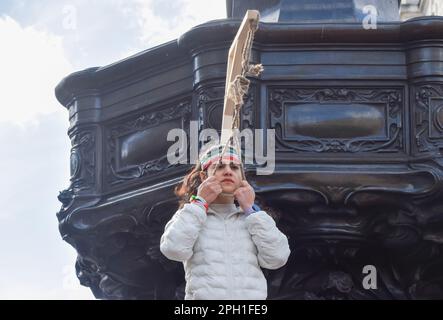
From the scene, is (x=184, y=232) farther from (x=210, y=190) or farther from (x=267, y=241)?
(x=267, y=241)

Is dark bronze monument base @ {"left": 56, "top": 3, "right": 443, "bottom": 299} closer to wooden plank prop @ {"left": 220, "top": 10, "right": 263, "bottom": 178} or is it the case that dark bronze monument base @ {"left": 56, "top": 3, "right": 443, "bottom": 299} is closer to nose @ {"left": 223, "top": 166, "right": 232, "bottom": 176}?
wooden plank prop @ {"left": 220, "top": 10, "right": 263, "bottom": 178}

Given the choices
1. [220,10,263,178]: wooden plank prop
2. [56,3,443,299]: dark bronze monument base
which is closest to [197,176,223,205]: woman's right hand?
[220,10,263,178]: wooden plank prop

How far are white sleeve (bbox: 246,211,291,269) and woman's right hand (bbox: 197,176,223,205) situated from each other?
256 millimetres

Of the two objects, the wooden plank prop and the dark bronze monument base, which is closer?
the wooden plank prop

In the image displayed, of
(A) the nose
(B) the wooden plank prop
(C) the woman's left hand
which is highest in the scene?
(B) the wooden plank prop

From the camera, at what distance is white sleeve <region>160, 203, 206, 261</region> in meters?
10.9

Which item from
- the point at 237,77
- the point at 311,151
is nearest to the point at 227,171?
the point at 237,77

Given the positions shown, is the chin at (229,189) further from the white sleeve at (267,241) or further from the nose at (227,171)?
the white sleeve at (267,241)

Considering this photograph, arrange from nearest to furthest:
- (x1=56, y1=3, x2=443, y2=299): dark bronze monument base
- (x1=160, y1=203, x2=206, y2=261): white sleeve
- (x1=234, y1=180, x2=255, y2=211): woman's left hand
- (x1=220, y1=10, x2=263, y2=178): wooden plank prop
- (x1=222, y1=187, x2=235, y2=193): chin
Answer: (x1=160, y1=203, x2=206, y2=261): white sleeve
(x1=234, y1=180, x2=255, y2=211): woman's left hand
(x1=222, y1=187, x2=235, y2=193): chin
(x1=220, y1=10, x2=263, y2=178): wooden plank prop
(x1=56, y1=3, x2=443, y2=299): dark bronze monument base

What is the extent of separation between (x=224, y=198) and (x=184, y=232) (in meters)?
0.48

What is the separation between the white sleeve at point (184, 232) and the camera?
1089 cm

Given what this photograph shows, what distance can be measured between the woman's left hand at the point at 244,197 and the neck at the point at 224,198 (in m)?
0.08

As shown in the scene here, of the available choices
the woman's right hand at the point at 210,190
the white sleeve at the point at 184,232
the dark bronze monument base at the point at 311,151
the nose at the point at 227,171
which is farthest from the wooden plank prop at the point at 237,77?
the dark bronze monument base at the point at 311,151
